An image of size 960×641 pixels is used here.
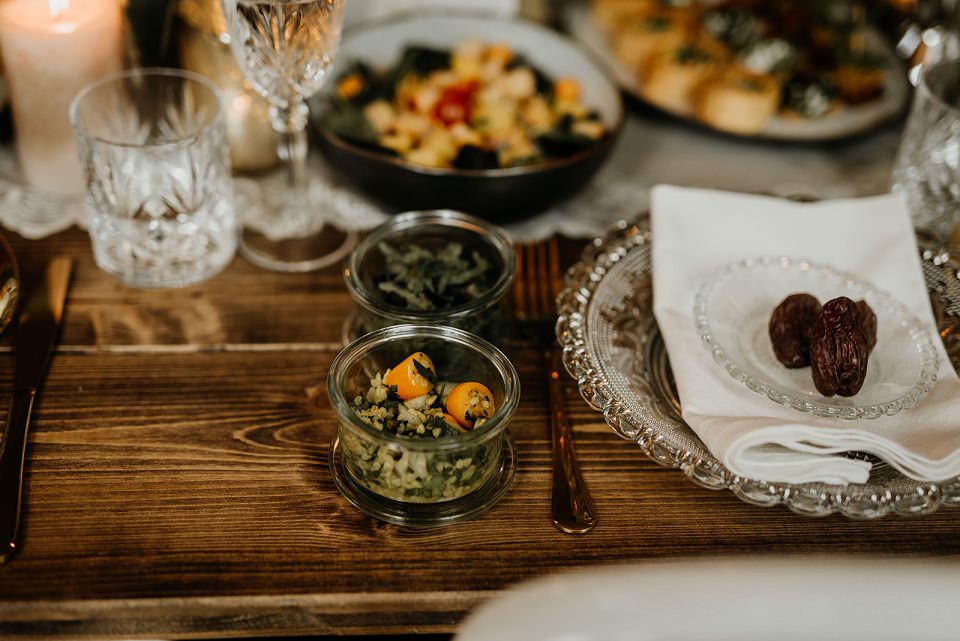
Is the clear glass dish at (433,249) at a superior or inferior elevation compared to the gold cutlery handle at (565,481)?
superior

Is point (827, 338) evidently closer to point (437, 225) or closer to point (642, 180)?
point (437, 225)

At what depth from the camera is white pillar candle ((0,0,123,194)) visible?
855 mm

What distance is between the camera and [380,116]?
38.0 inches

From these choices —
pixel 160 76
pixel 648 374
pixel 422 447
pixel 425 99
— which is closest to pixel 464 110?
pixel 425 99

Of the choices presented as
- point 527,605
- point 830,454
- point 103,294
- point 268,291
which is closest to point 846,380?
point 830,454

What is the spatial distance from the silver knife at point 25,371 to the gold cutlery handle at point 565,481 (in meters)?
0.36

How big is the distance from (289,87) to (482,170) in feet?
0.66

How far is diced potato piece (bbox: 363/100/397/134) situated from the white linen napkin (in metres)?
0.32

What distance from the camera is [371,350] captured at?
0.65 metres

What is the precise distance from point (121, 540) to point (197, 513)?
50mm

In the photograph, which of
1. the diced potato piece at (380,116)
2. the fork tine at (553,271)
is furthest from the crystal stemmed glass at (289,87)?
the fork tine at (553,271)

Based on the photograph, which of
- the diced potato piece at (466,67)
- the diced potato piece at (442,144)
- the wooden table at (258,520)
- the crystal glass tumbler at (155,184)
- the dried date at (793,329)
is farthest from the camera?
the diced potato piece at (466,67)

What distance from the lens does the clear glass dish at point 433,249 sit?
2.27 ft

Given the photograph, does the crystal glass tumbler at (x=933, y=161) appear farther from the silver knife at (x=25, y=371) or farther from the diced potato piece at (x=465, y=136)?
the silver knife at (x=25, y=371)
